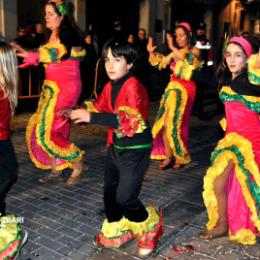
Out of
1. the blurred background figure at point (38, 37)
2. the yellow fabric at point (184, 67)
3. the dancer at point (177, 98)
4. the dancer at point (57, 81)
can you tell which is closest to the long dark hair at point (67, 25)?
Result: the dancer at point (57, 81)

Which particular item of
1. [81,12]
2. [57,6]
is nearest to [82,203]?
[57,6]

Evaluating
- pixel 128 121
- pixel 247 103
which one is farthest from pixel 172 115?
pixel 128 121

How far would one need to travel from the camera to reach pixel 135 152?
3246 millimetres

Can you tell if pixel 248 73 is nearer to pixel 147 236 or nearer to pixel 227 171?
pixel 227 171

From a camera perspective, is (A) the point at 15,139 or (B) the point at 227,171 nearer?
(B) the point at 227,171

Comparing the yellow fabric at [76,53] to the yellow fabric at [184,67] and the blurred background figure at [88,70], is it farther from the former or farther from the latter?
the blurred background figure at [88,70]

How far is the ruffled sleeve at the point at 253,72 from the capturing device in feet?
10.5

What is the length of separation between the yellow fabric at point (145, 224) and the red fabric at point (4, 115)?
1.23m

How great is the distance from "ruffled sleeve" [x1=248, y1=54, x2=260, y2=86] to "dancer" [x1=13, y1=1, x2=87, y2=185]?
222cm

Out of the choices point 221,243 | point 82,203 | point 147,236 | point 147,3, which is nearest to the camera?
point 147,236

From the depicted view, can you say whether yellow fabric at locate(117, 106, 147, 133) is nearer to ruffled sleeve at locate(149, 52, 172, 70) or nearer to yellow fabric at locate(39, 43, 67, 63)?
yellow fabric at locate(39, 43, 67, 63)

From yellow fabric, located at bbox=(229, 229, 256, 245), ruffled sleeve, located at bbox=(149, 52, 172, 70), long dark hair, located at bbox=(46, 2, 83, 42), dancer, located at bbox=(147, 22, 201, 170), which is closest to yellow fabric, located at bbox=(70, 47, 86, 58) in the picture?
long dark hair, located at bbox=(46, 2, 83, 42)

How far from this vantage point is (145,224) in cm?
A: 345

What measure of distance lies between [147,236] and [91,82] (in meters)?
7.48
